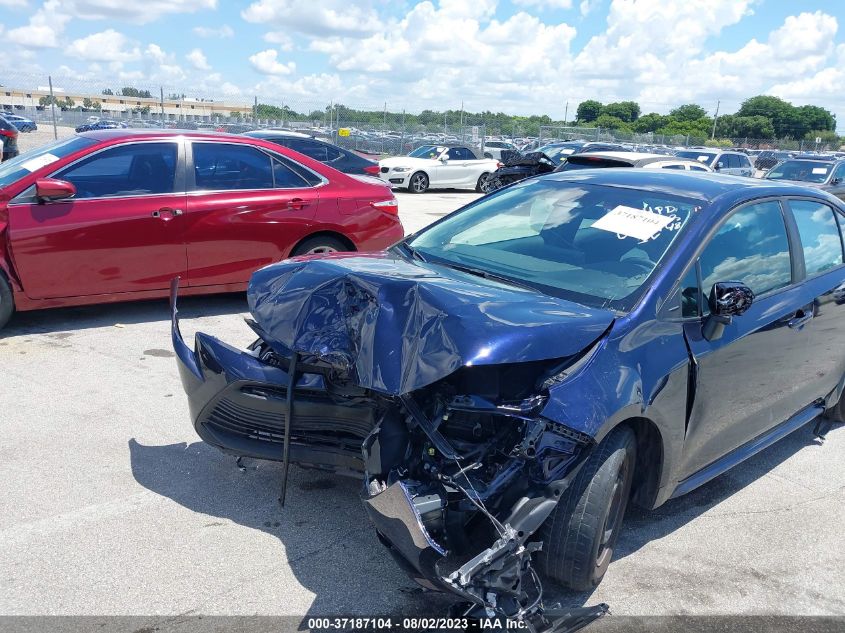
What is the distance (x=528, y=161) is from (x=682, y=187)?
29.7 feet

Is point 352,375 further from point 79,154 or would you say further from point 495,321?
point 79,154

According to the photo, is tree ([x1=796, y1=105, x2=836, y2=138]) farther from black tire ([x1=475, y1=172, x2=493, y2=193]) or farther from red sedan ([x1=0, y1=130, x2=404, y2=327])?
red sedan ([x1=0, y1=130, x2=404, y2=327])

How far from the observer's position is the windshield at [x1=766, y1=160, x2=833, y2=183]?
16.1m

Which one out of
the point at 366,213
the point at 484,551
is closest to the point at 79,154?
the point at 366,213

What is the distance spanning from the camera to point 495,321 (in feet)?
9.11

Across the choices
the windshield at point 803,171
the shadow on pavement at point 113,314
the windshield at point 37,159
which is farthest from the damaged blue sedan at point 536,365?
the windshield at point 803,171

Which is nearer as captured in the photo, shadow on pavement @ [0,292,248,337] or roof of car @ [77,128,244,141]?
shadow on pavement @ [0,292,248,337]

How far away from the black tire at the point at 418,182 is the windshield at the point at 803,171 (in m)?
8.62

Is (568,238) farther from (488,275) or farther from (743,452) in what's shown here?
(743,452)

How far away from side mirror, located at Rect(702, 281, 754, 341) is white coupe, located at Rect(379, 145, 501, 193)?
16.8 metres

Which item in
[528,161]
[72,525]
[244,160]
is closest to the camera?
[72,525]

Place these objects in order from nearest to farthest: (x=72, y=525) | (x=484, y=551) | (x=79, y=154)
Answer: (x=484, y=551), (x=72, y=525), (x=79, y=154)

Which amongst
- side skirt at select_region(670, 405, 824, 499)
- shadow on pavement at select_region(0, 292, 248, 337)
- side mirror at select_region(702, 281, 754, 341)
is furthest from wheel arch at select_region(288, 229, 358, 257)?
side mirror at select_region(702, 281, 754, 341)

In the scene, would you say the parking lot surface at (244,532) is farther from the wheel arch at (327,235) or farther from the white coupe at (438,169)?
the white coupe at (438,169)
